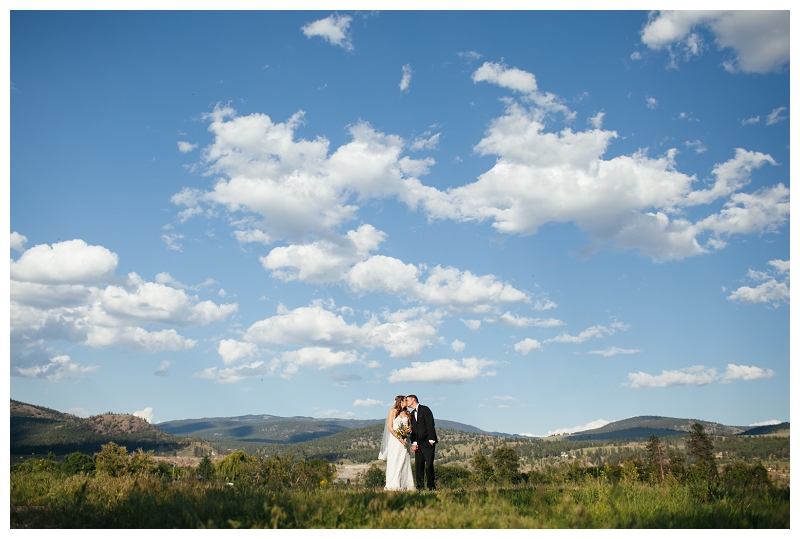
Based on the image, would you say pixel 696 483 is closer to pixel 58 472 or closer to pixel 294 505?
pixel 294 505

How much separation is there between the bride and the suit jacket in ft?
0.72

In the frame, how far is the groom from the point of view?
1608 centimetres

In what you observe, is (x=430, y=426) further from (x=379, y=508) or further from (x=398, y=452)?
(x=379, y=508)

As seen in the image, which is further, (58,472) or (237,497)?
(58,472)

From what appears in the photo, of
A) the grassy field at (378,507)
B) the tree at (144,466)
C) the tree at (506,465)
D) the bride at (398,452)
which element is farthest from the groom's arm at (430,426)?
the tree at (506,465)

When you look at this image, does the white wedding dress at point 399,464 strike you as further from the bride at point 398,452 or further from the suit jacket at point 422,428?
the suit jacket at point 422,428

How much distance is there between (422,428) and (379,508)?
25.3 ft

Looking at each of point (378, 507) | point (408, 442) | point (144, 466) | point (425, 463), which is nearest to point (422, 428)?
point (408, 442)

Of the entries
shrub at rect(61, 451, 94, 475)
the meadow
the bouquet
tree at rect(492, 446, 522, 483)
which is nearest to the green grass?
the meadow

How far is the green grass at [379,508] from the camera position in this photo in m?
7.98

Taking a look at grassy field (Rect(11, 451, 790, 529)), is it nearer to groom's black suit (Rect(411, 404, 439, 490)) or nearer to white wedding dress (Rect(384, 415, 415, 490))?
white wedding dress (Rect(384, 415, 415, 490))
